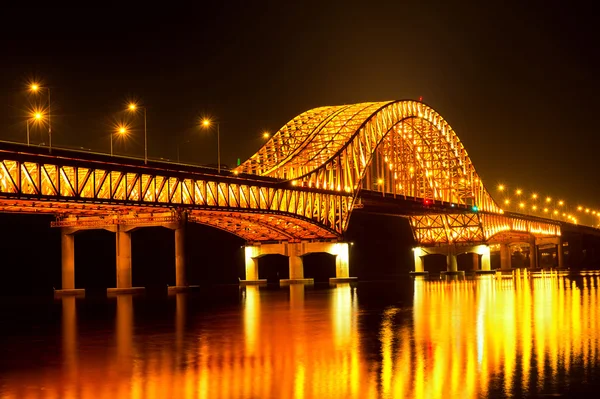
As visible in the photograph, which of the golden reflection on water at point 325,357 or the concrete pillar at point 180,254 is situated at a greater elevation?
the concrete pillar at point 180,254

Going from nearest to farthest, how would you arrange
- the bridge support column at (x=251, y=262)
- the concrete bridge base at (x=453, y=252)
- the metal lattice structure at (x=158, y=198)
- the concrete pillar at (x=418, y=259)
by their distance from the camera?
the metal lattice structure at (x=158, y=198) < the bridge support column at (x=251, y=262) < the concrete bridge base at (x=453, y=252) < the concrete pillar at (x=418, y=259)

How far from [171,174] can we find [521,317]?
49.6 metres

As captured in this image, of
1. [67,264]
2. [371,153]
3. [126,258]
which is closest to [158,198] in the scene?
[126,258]

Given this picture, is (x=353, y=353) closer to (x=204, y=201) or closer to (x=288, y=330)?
(x=288, y=330)

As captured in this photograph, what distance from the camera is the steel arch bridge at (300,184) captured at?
7431 cm

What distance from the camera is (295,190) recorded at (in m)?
107

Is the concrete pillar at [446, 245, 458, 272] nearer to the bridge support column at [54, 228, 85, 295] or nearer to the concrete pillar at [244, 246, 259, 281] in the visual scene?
the concrete pillar at [244, 246, 259, 281]

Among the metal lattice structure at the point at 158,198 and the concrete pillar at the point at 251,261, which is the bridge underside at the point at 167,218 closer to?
the metal lattice structure at the point at 158,198

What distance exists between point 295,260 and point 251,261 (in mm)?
6583

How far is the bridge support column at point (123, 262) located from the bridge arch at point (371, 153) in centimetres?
2435

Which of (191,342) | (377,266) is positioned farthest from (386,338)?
(377,266)

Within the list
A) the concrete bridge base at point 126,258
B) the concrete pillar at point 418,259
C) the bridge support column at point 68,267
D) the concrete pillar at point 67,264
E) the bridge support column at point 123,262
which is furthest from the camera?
the concrete pillar at point 418,259

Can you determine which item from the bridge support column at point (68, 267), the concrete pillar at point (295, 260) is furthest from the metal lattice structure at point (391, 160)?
the bridge support column at point (68, 267)

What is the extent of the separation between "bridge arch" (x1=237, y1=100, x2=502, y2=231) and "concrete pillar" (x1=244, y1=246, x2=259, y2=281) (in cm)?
1047
